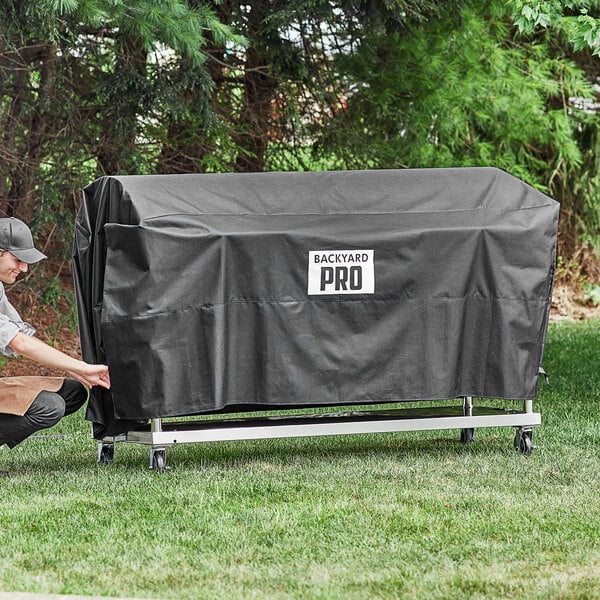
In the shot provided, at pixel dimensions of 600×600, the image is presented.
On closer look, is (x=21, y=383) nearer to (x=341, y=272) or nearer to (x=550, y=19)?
(x=341, y=272)

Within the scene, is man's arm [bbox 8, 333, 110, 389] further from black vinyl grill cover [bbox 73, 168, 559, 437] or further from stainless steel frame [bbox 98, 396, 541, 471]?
stainless steel frame [bbox 98, 396, 541, 471]

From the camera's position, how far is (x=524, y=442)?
24.5 ft

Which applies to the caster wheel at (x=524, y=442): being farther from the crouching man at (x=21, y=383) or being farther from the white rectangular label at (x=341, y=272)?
the crouching man at (x=21, y=383)

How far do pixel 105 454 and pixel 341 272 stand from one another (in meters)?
1.89

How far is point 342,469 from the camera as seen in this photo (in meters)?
6.87

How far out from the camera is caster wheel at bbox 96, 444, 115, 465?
7.32 m

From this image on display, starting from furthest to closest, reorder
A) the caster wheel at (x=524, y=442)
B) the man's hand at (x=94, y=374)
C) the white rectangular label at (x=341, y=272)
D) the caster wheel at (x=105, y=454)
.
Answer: the caster wheel at (x=524, y=442) → the caster wheel at (x=105, y=454) → the white rectangular label at (x=341, y=272) → the man's hand at (x=94, y=374)

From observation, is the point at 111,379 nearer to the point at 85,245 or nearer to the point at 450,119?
the point at 85,245

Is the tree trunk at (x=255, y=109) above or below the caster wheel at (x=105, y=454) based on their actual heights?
above

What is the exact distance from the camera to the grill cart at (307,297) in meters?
6.68

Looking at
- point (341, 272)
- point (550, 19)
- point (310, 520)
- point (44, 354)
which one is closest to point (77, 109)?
point (550, 19)

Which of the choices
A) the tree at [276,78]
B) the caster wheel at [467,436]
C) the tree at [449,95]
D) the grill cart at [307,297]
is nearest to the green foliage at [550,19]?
the grill cart at [307,297]

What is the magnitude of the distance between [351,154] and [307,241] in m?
7.45

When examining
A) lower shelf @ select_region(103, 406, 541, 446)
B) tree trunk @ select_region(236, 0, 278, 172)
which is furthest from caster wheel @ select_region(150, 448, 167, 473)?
tree trunk @ select_region(236, 0, 278, 172)
